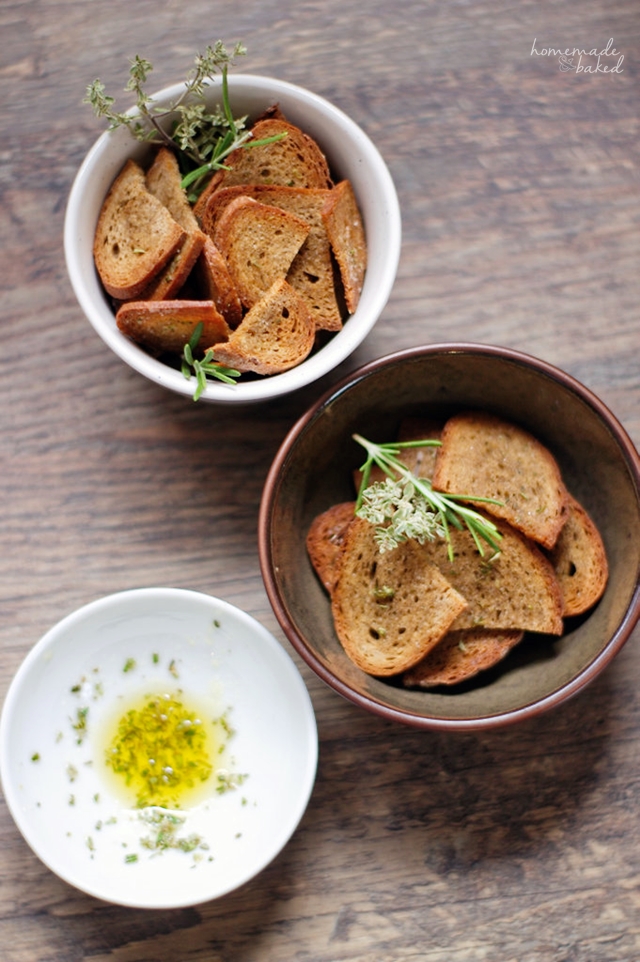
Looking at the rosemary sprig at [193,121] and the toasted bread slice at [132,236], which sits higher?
the rosemary sprig at [193,121]

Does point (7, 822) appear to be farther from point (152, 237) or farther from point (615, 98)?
point (615, 98)

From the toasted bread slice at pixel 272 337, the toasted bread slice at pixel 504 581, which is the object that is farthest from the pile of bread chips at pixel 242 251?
the toasted bread slice at pixel 504 581

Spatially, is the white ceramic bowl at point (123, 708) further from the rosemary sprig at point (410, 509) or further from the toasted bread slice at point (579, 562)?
the toasted bread slice at point (579, 562)

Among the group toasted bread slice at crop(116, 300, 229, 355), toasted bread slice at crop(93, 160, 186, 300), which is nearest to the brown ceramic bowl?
toasted bread slice at crop(116, 300, 229, 355)

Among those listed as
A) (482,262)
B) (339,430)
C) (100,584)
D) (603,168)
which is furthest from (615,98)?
(100,584)

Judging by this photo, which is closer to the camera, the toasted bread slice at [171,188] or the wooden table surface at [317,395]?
the toasted bread slice at [171,188]

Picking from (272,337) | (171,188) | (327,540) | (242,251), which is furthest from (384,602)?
(171,188)

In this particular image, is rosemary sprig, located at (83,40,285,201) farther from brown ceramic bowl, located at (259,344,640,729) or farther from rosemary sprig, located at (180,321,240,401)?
brown ceramic bowl, located at (259,344,640,729)
